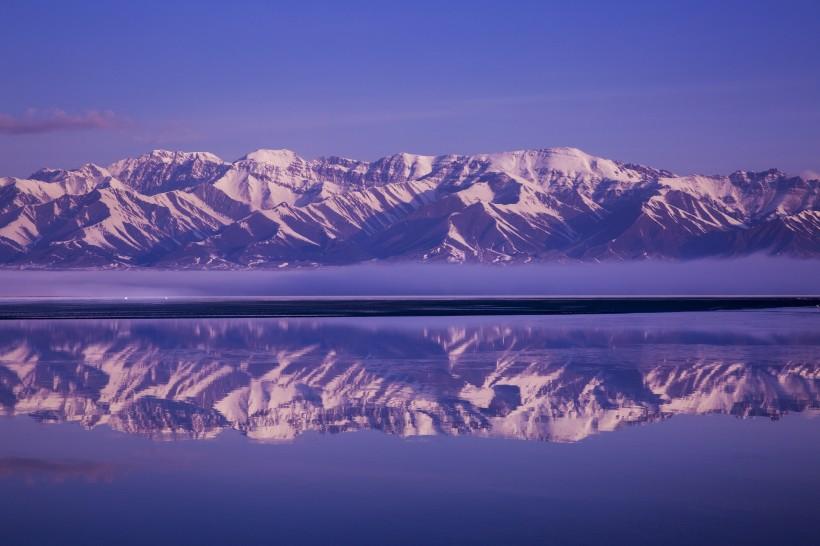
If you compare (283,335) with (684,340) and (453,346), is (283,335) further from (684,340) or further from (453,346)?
(684,340)

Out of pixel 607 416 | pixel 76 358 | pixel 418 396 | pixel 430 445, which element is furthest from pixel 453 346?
pixel 430 445

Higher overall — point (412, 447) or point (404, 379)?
point (412, 447)

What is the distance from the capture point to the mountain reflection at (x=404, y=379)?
92.2ft

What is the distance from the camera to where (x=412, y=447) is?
24031 millimetres

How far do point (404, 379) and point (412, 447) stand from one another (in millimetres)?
13160

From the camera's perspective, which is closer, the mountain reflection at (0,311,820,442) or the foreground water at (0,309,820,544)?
the foreground water at (0,309,820,544)

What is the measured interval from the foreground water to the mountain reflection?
15 cm

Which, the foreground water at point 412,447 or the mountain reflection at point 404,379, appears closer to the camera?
the foreground water at point 412,447

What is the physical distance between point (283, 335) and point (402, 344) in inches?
417

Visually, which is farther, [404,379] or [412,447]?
[404,379]

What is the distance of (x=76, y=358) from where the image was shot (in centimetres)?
4547

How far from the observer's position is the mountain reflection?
28.1m

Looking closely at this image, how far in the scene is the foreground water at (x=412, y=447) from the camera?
57.6 feet

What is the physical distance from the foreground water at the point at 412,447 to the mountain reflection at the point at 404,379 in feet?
0.48
